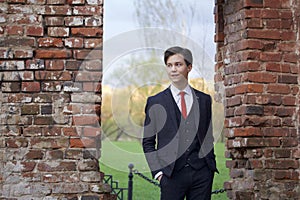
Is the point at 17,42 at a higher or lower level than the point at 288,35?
lower

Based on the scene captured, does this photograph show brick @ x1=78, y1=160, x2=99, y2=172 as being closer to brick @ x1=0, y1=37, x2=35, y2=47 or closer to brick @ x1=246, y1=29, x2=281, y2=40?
brick @ x1=0, y1=37, x2=35, y2=47

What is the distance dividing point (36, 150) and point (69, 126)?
0.29 m

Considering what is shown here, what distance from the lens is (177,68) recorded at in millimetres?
4508

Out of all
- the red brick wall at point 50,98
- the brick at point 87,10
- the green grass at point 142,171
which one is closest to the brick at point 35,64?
the red brick wall at point 50,98

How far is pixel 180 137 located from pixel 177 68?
0.48 m

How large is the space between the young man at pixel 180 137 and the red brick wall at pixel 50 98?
0.53 meters

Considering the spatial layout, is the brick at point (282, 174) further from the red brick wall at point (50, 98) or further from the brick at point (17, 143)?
the brick at point (17, 143)

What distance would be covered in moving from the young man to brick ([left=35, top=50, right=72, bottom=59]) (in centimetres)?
Answer: 73

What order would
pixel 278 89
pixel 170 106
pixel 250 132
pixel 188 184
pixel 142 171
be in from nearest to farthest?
pixel 188 184 < pixel 170 106 < pixel 250 132 < pixel 278 89 < pixel 142 171

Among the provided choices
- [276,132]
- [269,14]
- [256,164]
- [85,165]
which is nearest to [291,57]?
[269,14]

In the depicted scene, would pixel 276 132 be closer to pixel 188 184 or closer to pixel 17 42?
pixel 188 184

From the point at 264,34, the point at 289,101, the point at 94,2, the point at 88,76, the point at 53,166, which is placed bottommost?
the point at 53,166

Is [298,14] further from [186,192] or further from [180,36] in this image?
[180,36]

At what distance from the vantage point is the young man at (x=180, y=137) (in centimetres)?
441
